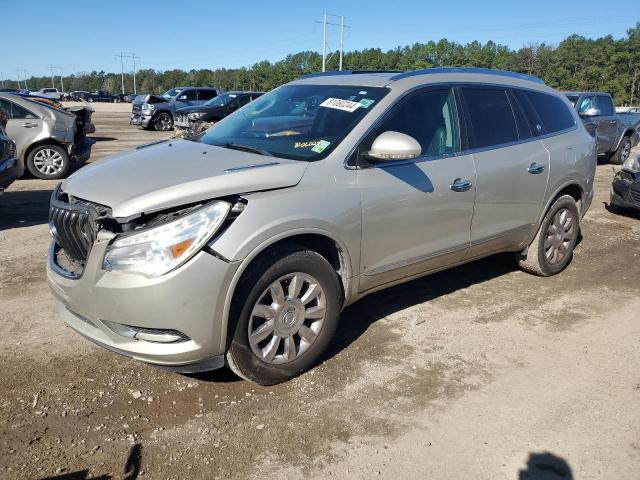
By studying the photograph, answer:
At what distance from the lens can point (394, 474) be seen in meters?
2.71

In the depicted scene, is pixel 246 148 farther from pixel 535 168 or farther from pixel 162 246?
pixel 535 168

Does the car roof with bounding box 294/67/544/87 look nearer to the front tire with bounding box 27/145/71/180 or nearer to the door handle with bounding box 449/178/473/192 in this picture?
the door handle with bounding box 449/178/473/192

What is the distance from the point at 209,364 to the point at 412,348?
155 cm

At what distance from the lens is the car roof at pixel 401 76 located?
13.5 ft

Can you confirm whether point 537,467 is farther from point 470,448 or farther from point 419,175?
point 419,175

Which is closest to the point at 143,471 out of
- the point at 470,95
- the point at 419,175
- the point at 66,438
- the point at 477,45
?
the point at 66,438

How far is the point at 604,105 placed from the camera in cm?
1352

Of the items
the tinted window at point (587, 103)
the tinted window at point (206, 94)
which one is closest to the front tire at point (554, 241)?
the tinted window at point (587, 103)

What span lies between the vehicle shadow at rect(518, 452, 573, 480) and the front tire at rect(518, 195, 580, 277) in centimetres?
278

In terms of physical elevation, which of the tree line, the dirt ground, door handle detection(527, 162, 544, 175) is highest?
the tree line

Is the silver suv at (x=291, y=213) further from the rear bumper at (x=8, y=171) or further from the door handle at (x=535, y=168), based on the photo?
the rear bumper at (x=8, y=171)

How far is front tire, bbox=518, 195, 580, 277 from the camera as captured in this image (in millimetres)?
5301

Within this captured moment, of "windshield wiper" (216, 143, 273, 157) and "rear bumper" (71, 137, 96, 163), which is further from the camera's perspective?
"rear bumper" (71, 137, 96, 163)

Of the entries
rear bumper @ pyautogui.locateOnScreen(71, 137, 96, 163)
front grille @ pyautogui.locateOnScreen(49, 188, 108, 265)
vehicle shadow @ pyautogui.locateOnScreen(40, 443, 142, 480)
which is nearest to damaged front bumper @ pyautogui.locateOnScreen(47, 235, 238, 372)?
front grille @ pyautogui.locateOnScreen(49, 188, 108, 265)
